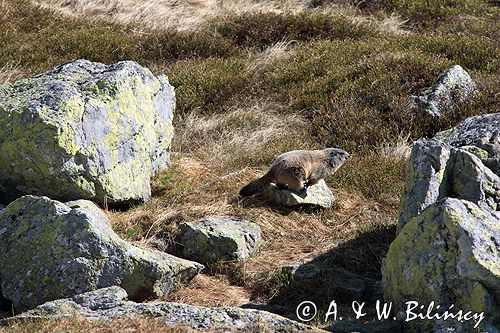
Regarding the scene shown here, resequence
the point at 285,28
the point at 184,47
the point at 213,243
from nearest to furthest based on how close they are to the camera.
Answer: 1. the point at 213,243
2. the point at 184,47
3. the point at 285,28

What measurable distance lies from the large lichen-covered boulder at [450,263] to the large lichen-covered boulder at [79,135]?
14.5 ft

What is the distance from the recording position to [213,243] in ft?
32.0

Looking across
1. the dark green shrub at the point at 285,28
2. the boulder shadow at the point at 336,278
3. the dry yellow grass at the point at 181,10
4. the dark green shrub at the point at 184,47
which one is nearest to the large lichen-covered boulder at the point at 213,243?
the boulder shadow at the point at 336,278

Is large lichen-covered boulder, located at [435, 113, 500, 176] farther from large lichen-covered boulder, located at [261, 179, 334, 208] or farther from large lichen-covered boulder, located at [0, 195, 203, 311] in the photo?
large lichen-covered boulder, located at [0, 195, 203, 311]

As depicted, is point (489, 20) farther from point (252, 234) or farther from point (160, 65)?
point (252, 234)

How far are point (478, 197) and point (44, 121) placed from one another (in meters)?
5.49

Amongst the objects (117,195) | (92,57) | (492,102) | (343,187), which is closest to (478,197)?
(343,187)

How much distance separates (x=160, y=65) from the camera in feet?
61.7

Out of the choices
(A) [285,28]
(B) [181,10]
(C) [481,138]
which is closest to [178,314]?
(C) [481,138]

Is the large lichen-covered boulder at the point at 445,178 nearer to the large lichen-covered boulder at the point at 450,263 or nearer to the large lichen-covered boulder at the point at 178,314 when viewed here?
the large lichen-covered boulder at the point at 450,263

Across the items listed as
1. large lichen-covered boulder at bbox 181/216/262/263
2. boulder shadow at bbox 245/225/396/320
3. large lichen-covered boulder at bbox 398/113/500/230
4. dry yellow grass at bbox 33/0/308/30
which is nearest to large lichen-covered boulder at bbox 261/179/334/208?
boulder shadow at bbox 245/225/396/320

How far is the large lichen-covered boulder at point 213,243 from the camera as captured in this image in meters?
9.76

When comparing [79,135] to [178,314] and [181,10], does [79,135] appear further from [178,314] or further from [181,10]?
[181,10]

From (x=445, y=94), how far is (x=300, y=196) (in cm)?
514
